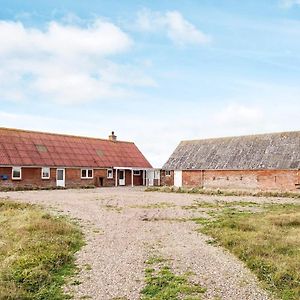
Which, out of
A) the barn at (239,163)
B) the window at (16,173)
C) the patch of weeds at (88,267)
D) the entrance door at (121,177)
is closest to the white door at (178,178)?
the barn at (239,163)

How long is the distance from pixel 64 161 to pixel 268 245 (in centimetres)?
3307

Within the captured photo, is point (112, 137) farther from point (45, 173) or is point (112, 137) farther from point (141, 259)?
point (141, 259)

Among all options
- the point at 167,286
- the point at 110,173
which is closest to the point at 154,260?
the point at 167,286

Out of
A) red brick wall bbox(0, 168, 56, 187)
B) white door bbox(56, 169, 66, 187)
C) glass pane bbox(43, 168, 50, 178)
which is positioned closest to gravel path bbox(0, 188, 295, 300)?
red brick wall bbox(0, 168, 56, 187)

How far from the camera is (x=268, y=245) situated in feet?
36.0

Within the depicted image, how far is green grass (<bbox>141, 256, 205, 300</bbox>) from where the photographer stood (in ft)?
23.6

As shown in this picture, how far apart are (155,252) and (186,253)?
2.59ft

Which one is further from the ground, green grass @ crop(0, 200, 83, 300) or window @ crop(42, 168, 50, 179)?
window @ crop(42, 168, 50, 179)

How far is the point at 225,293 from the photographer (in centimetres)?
741

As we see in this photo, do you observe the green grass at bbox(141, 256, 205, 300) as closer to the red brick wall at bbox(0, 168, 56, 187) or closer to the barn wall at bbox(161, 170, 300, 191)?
the red brick wall at bbox(0, 168, 56, 187)

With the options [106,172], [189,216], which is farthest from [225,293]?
[106,172]

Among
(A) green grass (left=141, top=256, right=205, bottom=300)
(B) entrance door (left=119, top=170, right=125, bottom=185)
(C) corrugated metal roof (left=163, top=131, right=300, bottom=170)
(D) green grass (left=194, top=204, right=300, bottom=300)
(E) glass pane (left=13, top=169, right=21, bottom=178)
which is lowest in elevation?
(A) green grass (left=141, top=256, right=205, bottom=300)

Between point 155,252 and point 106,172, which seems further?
point 106,172

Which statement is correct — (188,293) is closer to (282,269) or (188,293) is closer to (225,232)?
(282,269)
